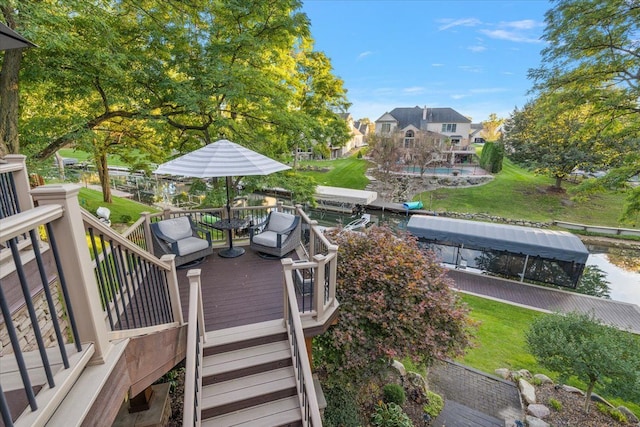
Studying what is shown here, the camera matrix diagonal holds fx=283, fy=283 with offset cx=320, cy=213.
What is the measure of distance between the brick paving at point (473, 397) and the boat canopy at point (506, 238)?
7.07m

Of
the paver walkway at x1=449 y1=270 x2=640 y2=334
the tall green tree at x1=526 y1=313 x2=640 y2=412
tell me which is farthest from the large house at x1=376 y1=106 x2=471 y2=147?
the tall green tree at x1=526 y1=313 x2=640 y2=412

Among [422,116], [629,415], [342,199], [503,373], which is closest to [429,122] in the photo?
[422,116]

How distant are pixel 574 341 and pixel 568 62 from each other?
923 centimetres

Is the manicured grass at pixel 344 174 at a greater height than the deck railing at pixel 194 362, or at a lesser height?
lesser

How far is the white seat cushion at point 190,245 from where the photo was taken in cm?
564

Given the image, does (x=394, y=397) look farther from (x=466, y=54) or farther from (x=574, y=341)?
(x=466, y=54)

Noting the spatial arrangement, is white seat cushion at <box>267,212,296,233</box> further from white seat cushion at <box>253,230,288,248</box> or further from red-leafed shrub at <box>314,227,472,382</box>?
red-leafed shrub at <box>314,227,472,382</box>

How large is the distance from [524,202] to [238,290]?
29.5 metres

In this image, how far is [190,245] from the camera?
5.81 meters

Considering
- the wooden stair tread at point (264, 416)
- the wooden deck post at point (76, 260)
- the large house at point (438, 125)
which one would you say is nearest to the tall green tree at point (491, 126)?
the large house at point (438, 125)

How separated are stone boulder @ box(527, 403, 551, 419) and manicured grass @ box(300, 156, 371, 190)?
2650 cm

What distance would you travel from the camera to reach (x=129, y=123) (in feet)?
39.1

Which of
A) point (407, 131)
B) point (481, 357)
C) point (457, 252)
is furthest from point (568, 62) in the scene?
point (407, 131)

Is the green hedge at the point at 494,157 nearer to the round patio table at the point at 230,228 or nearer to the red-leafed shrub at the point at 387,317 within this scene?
the red-leafed shrub at the point at 387,317
